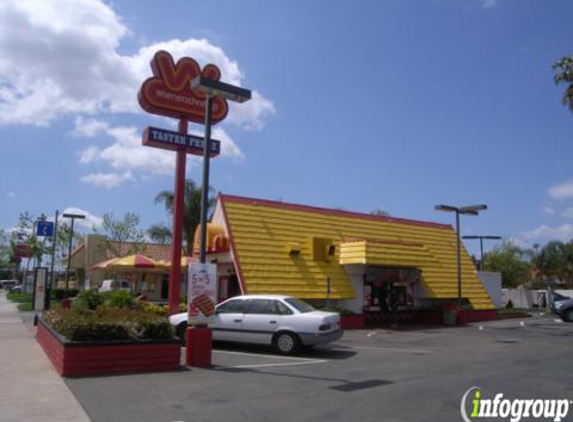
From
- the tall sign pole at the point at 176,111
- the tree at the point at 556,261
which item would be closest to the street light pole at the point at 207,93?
the tall sign pole at the point at 176,111

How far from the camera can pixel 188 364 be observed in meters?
12.2

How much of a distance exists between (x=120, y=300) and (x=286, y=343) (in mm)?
6038

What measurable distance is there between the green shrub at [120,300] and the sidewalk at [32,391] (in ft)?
9.21

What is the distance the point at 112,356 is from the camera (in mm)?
11078

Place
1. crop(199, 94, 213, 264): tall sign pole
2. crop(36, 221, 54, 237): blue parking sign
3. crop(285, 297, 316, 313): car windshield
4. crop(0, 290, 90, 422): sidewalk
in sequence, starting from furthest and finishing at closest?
crop(36, 221, 54, 237): blue parking sign, crop(285, 297, 316, 313): car windshield, crop(199, 94, 213, 264): tall sign pole, crop(0, 290, 90, 422): sidewalk

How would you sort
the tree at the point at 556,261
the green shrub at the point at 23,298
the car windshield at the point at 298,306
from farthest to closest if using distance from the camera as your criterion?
the tree at the point at 556,261
the green shrub at the point at 23,298
the car windshield at the point at 298,306

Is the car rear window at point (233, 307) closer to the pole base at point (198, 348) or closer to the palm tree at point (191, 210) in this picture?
the pole base at point (198, 348)

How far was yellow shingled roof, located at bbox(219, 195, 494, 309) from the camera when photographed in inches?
888

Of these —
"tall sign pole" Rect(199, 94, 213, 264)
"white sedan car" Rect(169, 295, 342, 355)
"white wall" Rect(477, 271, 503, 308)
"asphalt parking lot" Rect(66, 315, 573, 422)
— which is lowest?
"asphalt parking lot" Rect(66, 315, 573, 422)

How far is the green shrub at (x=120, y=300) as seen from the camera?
57.3ft

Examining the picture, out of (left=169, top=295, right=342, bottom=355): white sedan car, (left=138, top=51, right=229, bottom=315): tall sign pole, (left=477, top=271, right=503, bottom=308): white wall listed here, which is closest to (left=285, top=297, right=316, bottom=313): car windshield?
(left=169, top=295, right=342, bottom=355): white sedan car

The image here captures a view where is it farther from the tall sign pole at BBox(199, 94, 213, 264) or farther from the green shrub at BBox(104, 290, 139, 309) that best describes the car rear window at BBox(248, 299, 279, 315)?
the green shrub at BBox(104, 290, 139, 309)

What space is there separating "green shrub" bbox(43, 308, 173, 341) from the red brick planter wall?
25cm

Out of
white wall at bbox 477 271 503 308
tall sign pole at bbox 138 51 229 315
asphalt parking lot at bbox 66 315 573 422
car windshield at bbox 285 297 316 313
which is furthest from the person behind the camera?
white wall at bbox 477 271 503 308
